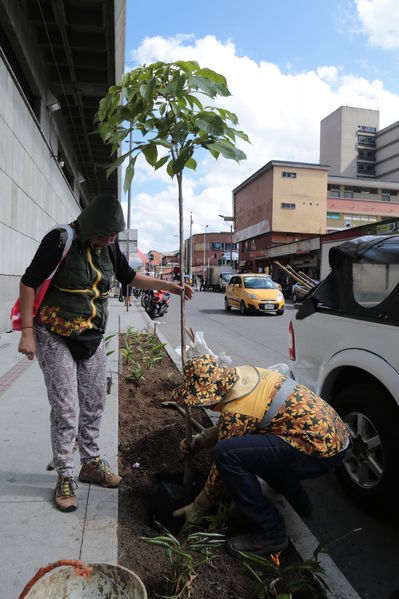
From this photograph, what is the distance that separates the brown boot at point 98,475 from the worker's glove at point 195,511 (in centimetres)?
52

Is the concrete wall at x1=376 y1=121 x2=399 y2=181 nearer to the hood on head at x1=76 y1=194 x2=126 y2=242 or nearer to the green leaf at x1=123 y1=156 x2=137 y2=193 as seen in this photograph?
the green leaf at x1=123 y1=156 x2=137 y2=193

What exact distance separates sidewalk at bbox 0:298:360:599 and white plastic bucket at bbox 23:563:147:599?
0.37 meters

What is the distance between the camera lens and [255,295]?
17.7 meters

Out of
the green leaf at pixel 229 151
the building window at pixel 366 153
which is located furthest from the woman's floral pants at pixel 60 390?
the building window at pixel 366 153

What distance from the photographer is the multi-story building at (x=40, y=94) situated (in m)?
9.12

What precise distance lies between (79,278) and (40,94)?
11.8 meters

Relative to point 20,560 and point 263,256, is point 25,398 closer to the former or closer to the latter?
point 20,560

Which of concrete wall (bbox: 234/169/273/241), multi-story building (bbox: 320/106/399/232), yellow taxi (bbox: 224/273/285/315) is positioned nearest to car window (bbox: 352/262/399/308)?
yellow taxi (bbox: 224/273/285/315)

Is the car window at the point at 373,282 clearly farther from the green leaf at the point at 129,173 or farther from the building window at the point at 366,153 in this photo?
the building window at the point at 366,153

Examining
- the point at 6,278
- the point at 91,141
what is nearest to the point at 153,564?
the point at 6,278

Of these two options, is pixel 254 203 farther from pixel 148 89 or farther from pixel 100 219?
pixel 100 219

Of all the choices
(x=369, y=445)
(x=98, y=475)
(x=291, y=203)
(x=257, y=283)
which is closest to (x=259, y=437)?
(x=369, y=445)

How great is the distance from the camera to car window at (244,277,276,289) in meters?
18.5

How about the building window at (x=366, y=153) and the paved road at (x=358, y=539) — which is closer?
the paved road at (x=358, y=539)
